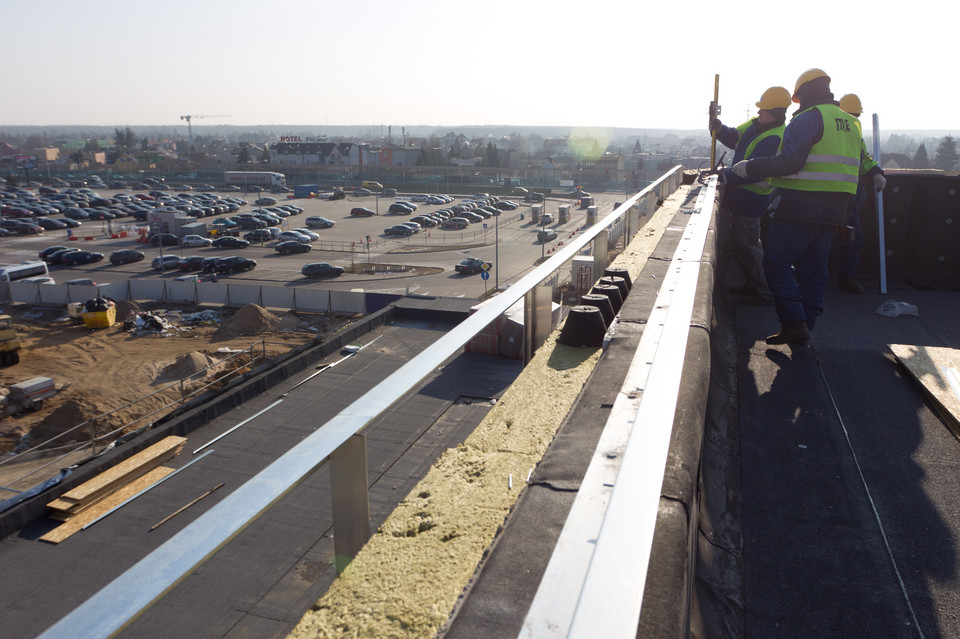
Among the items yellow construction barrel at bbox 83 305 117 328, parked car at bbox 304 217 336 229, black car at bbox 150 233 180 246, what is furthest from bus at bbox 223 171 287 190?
yellow construction barrel at bbox 83 305 117 328

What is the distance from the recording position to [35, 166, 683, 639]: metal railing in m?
0.88

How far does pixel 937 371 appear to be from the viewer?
3.83 m

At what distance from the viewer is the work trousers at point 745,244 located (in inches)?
226

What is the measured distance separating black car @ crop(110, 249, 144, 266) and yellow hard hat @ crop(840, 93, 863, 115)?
41019 millimetres

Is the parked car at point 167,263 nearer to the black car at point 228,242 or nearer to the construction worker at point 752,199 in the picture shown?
the black car at point 228,242

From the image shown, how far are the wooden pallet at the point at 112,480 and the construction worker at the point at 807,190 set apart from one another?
947 centimetres

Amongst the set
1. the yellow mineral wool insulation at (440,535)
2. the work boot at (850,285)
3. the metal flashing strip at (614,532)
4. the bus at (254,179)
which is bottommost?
the yellow mineral wool insulation at (440,535)

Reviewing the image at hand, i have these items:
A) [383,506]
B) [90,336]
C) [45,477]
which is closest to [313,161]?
[90,336]

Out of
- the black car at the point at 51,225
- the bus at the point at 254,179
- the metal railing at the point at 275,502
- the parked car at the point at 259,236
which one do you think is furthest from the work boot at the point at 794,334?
the bus at the point at 254,179

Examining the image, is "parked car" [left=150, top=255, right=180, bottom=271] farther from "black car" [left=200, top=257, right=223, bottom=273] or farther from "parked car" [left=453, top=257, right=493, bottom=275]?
"parked car" [left=453, top=257, right=493, bottom=275]

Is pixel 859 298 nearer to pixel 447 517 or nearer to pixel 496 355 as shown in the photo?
pixel 447 517

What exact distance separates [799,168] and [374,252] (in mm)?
39260

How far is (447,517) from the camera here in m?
1.77

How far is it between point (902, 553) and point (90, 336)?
2849cm
